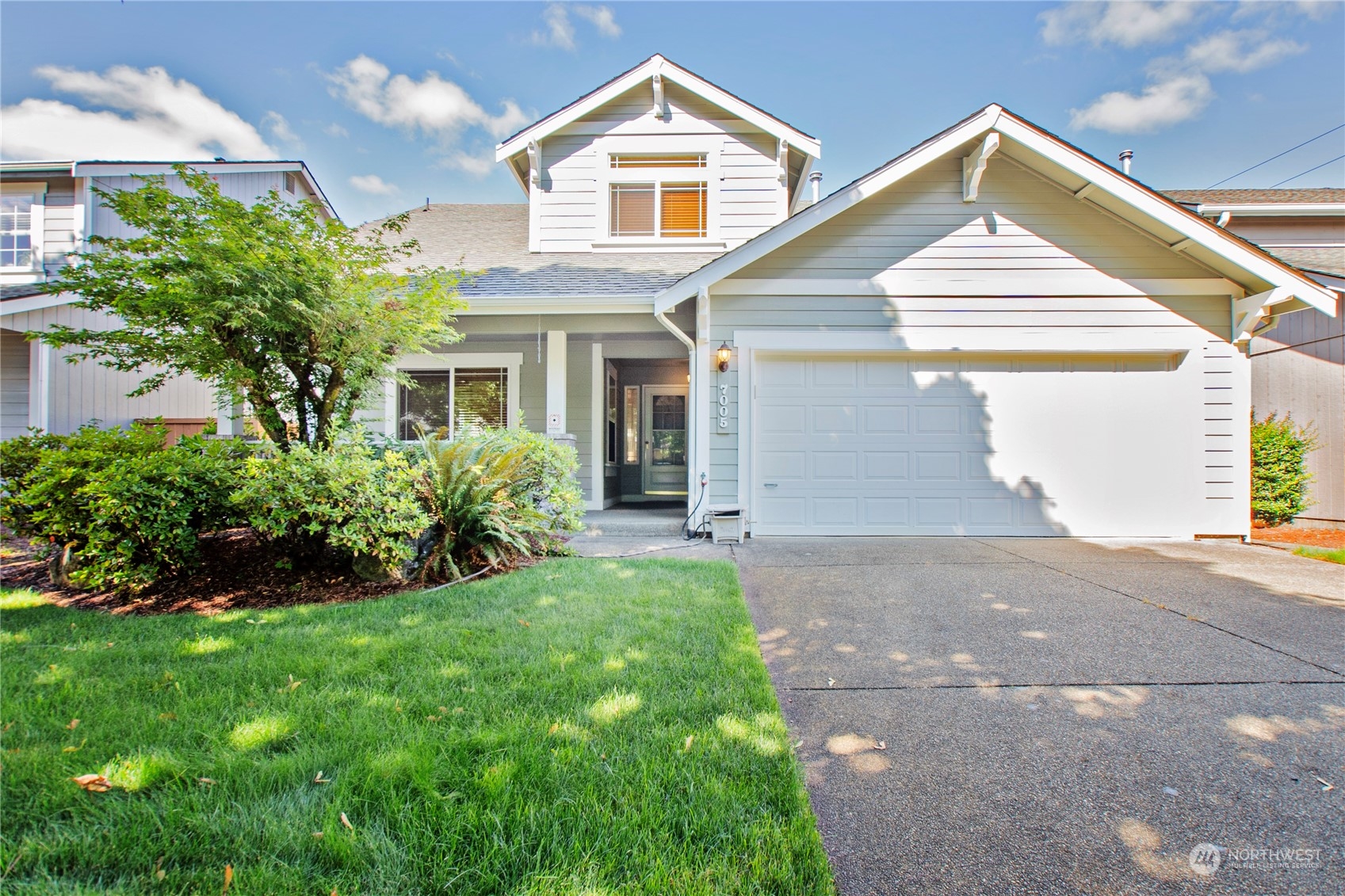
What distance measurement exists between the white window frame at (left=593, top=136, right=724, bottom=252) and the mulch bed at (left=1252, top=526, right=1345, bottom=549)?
788cm

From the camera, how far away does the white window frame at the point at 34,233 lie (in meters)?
9.13

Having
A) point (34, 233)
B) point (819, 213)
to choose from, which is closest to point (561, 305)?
point (819, 213)

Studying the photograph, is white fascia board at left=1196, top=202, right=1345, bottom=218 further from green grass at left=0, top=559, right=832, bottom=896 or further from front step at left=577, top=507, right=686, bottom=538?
green grass at left=0, top=559, right=832, bottom=896

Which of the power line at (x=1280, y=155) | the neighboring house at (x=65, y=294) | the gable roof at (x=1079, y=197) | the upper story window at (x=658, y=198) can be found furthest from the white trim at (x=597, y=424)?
the power line at (x=1280, y=155)

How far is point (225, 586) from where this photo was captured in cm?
390

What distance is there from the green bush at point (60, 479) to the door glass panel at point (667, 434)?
6.82 meters

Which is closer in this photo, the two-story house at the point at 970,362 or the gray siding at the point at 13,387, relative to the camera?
the two-story house at the point at 970,362

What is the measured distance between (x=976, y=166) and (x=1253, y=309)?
3.36 metres

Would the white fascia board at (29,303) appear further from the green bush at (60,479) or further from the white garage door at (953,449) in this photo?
the white garage door at (953,449)

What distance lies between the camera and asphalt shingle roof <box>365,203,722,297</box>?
691 cm

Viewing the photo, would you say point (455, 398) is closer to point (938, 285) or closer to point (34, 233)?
point (938, 285)

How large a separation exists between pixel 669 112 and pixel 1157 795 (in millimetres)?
9129

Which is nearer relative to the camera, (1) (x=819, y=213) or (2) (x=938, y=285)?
(1) (x=819, y=213)

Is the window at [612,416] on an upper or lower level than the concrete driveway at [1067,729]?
upper
